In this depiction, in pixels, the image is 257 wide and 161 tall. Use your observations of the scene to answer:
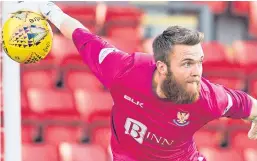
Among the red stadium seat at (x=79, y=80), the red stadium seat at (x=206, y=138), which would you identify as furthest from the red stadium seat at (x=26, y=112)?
the red stadium seat at (x=206, y=138)

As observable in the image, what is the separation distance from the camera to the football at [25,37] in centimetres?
483

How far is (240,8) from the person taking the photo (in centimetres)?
857

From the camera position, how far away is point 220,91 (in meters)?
4.68

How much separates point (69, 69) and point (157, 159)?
303 cm

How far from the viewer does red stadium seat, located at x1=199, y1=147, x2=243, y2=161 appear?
7.40 metres

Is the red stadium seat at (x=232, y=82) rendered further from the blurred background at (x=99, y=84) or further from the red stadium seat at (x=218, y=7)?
the red stadium seat at (x=218, y=7)

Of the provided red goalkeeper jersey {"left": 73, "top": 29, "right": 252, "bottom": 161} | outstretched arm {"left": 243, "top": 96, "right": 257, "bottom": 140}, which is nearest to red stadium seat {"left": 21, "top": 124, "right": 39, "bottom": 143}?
red goalkeeper jersey {"left": 73, "top": 29, "right": 252, "bottom": 161}

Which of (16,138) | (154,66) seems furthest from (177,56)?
(16,138)

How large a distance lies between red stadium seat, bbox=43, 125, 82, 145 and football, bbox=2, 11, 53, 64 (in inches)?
101

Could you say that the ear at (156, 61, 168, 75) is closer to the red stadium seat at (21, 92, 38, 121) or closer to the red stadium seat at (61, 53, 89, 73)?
the red stadium seat at (21, 92, 38, 121)

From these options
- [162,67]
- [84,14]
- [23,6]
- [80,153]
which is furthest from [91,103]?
[162,67]

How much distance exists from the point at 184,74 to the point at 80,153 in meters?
2.88

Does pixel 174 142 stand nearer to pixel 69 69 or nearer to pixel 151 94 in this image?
pixel 151 94

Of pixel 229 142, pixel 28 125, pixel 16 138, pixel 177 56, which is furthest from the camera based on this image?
pixel 229 142
